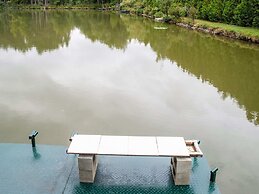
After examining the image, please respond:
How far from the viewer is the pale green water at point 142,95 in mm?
7453

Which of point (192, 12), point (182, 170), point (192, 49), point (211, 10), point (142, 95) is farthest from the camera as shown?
point (192, 12)

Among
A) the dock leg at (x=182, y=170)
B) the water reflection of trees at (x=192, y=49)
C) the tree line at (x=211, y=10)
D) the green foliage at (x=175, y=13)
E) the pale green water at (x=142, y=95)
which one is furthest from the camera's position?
the green foliage at (x=175, y=13)

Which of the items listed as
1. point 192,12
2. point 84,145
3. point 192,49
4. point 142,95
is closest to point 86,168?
point 84,145

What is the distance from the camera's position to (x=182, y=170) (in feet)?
15.4

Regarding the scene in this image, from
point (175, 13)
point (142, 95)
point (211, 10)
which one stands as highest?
point (211, 10)

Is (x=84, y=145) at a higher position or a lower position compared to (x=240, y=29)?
lower

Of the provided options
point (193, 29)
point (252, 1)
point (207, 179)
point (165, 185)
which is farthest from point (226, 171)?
point (193, 29)

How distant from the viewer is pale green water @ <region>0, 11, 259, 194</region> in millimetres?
7453

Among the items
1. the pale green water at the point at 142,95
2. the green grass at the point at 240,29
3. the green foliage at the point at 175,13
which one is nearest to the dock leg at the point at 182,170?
the pale green water at the point at 142,95

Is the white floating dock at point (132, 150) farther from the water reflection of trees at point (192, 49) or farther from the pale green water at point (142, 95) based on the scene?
the water reflection of trees at point (192, 49)

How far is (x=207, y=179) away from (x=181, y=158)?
796 mm

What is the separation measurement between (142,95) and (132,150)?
5.91 meters

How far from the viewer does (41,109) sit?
29.8 feet

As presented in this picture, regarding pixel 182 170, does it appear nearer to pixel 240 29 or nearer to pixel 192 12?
pixel 240 29
